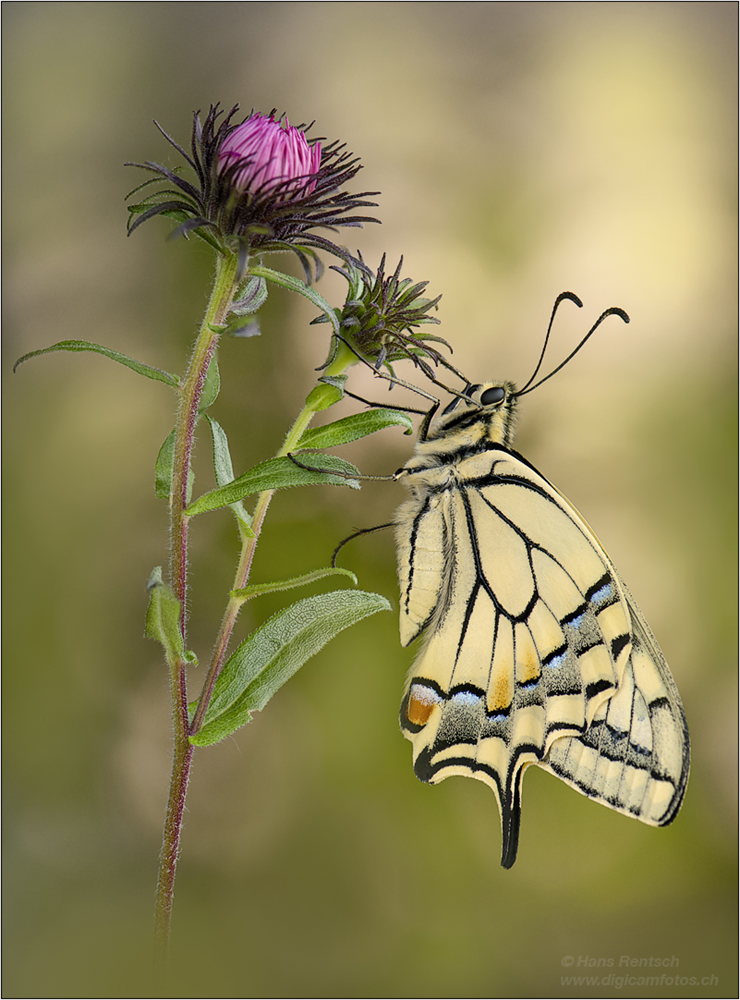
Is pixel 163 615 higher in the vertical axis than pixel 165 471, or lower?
lower

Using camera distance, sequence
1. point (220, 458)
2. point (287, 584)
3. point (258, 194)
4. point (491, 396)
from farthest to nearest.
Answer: point (491, 396) < point (220, 458) < point (287, 584) < point (258, 194)

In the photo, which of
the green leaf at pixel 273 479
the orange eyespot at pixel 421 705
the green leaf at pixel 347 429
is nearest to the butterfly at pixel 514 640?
the orange eyespot at pixel 421 705

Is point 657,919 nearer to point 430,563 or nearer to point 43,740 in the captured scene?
point 430,563

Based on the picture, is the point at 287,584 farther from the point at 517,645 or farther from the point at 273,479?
the point at 517,645

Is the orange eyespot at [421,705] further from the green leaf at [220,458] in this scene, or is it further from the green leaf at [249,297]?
the green leaf at [249,297]

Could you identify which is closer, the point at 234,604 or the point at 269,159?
the point at 269,159

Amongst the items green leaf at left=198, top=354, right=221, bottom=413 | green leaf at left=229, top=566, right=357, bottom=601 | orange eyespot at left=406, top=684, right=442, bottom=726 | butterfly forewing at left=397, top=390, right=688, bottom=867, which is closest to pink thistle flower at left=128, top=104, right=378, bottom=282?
green leaf at left=198, top=354, right=221, bottom=413

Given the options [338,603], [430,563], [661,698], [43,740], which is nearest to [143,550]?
[43,740]

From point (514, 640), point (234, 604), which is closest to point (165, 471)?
point (234, 604)
